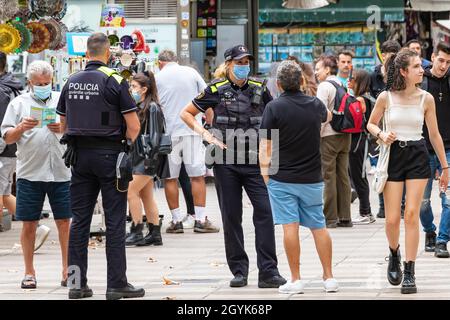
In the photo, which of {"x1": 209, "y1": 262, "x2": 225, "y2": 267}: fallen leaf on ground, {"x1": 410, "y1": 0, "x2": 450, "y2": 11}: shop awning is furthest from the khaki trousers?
{"x1": 410, "y1": 0, "x2": 450, "y2": 11}: shop awning

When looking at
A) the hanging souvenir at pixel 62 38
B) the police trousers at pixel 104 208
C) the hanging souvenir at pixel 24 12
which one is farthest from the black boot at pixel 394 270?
the hanging souvenir at pixel 24 12

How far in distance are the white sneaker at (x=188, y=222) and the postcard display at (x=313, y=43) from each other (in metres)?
7.50

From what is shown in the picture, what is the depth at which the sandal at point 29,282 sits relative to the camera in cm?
1066

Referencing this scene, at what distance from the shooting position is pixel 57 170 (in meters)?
10.8

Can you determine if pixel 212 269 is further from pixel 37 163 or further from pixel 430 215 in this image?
pixel 430 215

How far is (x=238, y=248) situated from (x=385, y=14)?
1222cm

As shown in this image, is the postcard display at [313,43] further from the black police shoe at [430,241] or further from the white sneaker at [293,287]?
the white sneaker at [293,287]

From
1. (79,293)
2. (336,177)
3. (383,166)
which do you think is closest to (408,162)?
(383,166)

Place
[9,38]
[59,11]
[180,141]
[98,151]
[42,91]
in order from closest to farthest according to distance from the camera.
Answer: [98,151], [42,91], [9,38], [59,11], [180,141]

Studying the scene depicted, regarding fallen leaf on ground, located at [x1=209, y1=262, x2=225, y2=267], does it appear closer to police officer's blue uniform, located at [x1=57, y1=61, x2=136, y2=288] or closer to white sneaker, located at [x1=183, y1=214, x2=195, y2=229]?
police officer's blue uniform, located at [x1=57, y1=61, x2=136, y2=288]

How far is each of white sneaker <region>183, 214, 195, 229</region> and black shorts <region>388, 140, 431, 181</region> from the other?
5177 mm

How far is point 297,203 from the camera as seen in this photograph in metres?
10.0

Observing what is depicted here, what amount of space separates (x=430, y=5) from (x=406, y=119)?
1228 cm

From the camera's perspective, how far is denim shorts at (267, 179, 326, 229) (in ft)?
32.7
